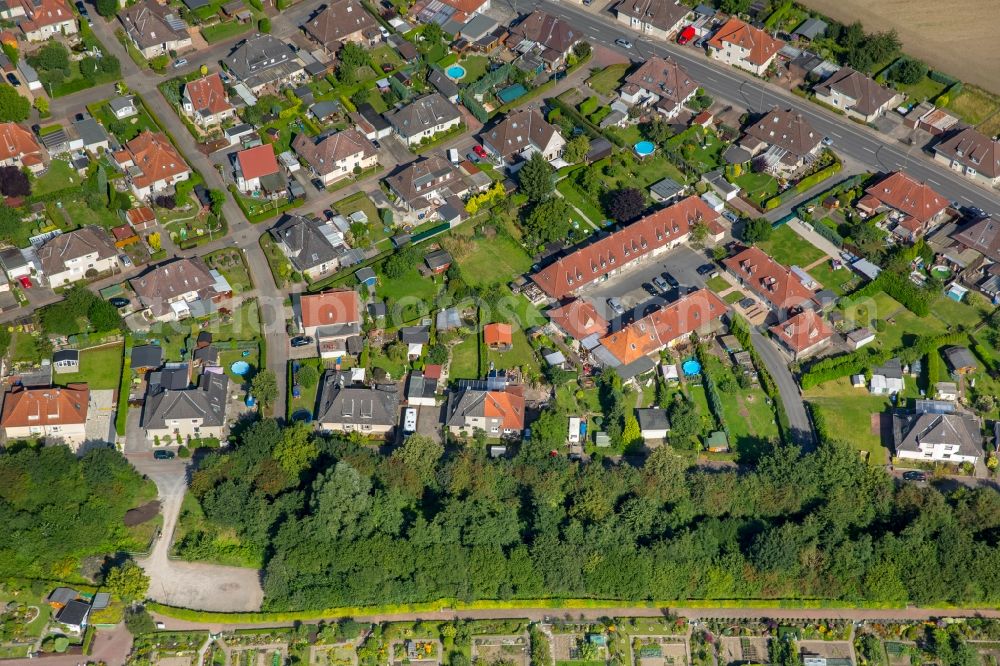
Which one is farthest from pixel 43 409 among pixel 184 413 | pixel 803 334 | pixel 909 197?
pixel 909 197

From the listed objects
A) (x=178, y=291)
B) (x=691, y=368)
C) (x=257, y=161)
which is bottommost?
(x=691, y=368)

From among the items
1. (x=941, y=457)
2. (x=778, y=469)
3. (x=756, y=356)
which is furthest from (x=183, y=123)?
(x=941, y=457)

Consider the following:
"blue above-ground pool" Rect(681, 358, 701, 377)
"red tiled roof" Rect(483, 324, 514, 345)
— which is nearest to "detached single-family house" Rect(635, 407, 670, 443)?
"blue above-ground pool" Rect(681, 358, 701, 377)

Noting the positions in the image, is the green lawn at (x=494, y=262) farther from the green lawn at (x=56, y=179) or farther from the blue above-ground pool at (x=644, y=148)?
the green lawn at (x=56, y=179)

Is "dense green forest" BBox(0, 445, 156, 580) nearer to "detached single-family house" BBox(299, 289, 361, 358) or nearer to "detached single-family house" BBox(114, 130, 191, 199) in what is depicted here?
"detached single-family house" BBox(299, 289, 361, 358)

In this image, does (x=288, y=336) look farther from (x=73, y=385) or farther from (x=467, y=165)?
(x=467, y=165)

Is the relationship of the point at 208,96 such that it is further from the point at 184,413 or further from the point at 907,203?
the point at 907,203

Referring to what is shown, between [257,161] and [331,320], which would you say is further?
[257,161]
